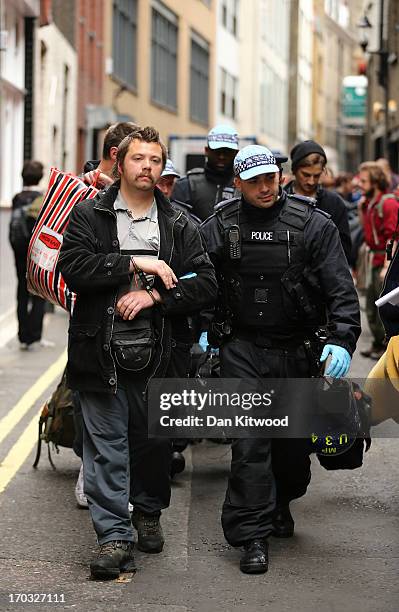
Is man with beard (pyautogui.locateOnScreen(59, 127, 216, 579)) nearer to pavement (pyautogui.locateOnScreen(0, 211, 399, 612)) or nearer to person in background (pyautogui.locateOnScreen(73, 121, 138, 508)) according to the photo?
pavement (pyautogui.locateOnScreen(0, 211, 399, 612))

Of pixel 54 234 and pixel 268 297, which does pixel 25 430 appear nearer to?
pixel 54 234

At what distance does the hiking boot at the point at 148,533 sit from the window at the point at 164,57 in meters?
37.8

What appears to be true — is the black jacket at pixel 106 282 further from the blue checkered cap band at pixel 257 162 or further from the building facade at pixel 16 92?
the building facade at pixel 16 92

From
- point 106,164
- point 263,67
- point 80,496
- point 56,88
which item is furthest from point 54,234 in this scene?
point 263,67

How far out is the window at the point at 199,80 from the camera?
167 feet

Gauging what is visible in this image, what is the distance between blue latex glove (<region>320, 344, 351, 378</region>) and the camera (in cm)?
633

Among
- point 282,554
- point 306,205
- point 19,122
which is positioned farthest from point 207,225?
point 19,122

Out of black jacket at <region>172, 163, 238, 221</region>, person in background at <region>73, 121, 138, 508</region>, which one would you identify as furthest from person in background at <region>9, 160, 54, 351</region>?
person in background at <region>73, 121, 138, 508</region>

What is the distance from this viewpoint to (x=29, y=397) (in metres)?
11.4

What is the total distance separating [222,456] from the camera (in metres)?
8.96

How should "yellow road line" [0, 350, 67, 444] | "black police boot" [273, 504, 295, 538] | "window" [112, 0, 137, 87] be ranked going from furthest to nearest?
"window" [112, 0, 137, 87] → "yellow road line" [0, 350, 67, 444] → "black police boot" [273, 504, 295, 538]

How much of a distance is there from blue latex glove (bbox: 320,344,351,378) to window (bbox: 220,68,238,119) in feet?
166

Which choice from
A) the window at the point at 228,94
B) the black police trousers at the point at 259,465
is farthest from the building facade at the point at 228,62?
the black police trousers at the point at 259,465

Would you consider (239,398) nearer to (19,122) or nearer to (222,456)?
(222,456)
